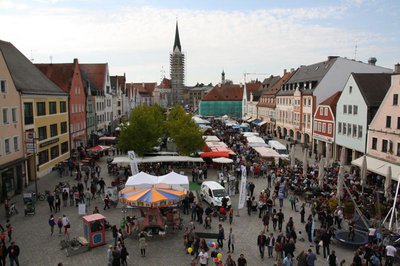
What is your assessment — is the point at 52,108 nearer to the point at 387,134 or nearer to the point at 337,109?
the point at 337,109

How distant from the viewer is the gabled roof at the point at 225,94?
115312mm

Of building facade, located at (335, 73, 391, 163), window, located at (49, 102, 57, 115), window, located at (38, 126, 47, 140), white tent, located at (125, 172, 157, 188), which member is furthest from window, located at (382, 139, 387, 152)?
window, located at (49, 102, 57, 115)

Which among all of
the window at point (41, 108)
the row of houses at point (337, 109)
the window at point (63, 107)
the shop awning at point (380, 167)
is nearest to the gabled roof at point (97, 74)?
the window at point (63, 107)

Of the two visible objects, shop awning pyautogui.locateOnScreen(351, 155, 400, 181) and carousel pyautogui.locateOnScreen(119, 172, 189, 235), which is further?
shop awning pyautogui.locateOnScreen(351, 155, 400, 181)

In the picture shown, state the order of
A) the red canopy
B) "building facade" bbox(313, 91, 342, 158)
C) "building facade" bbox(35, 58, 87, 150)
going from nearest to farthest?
1. the red canopy
2. "building facade" bbox(313, 91, 342, 158)
3. "building facade" bbox(35, 58, 87, 150)

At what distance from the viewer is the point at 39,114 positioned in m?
35.6

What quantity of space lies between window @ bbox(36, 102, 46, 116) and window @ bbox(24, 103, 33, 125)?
153cm

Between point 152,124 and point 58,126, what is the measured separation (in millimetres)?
10614

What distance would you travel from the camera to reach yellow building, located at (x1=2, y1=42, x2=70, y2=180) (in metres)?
32.3

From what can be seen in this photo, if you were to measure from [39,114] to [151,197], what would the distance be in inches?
818

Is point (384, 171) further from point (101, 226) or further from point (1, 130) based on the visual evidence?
point (1, 130)

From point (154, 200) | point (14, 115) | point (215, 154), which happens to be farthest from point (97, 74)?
point (154, 200)

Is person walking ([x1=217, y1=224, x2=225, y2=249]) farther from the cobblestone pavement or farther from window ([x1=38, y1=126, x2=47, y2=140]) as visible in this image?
window ([x1=38, y1=126, x2=47, y2=140])

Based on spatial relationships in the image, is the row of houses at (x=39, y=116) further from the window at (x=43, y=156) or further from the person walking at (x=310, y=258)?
the person walking at (x=310, y=258)
